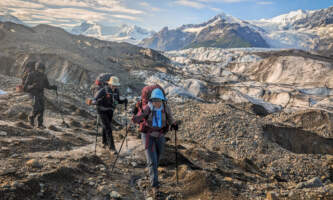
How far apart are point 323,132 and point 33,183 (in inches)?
884

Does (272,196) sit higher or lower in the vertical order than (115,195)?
lower

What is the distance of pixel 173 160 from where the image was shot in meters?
8.34

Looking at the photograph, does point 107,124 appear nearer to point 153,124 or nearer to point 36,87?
point 153,124

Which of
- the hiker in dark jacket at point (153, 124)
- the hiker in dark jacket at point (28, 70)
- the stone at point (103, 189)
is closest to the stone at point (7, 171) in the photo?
the stone at point (103, 189)

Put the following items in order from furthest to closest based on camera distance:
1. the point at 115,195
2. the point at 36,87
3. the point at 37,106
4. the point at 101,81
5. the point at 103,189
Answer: the point at 37,106 < the point at 36,87 < the point at 101,81 < the point at 103,189 < the point at 115,195

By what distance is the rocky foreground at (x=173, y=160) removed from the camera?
208 inches

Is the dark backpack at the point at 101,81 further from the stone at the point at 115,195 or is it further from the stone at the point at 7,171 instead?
the stone at the point at 115,195

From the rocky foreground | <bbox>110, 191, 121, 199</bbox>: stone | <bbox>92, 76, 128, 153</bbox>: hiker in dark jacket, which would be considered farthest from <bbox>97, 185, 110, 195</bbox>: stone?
<bbox>92, 76, 128, 153</bbox>: hiker in dark jacket

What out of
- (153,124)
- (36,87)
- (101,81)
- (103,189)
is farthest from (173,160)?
(36,87)

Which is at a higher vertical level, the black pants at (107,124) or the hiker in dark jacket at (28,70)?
the hiker in dark jacket at (28,70)

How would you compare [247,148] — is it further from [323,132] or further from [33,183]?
[33,183]

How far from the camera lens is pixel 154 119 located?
18.2ft

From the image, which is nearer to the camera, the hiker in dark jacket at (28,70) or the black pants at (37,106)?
the hiker in dark jacket at (28,70)

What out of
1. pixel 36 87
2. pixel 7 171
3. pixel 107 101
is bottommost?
pixel 7 171
